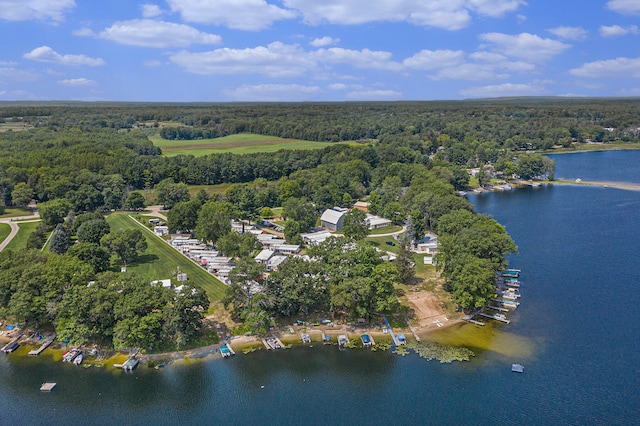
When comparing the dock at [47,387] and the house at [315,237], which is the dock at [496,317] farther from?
the dock at [47,387]

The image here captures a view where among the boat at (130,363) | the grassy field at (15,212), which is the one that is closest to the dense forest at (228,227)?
the boat at (130,363)

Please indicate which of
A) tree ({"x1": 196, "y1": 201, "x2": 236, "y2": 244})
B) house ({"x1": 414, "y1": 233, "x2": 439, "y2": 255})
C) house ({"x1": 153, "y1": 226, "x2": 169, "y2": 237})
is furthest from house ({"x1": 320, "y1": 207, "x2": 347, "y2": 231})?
house ({"x1": 153, "y1": 226, "x2": 169, "y2": 237})

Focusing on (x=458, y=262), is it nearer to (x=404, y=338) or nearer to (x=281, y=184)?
(x=404, y=338)

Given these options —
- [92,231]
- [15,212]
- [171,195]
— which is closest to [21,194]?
[15,212]

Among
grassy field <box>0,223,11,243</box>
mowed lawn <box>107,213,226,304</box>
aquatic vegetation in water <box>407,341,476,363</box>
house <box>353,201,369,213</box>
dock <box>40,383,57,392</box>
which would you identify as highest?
house <box>353,201,369,213</box>

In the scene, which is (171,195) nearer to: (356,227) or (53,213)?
(53,213)

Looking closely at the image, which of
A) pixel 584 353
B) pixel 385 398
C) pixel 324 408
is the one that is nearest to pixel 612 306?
pixel 584 353

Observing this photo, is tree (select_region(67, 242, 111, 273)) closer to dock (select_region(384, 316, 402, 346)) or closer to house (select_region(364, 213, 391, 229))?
dock (select_region(384, 316, 402, 346))
